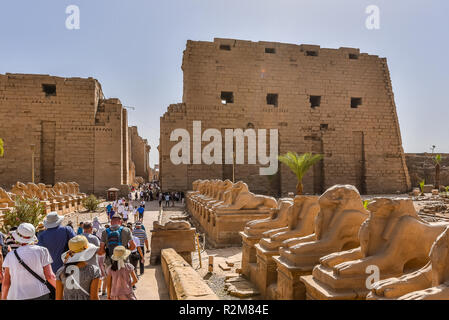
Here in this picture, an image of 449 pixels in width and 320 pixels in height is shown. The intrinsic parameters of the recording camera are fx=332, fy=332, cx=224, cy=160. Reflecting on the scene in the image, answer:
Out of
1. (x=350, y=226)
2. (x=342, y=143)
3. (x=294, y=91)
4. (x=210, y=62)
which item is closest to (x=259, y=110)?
(x=294, y=91)

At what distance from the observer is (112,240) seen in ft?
13.3

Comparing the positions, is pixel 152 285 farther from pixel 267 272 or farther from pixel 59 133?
pixel 59 133

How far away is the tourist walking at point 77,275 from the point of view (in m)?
2.65

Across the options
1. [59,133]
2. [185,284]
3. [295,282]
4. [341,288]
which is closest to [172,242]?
[185,284]

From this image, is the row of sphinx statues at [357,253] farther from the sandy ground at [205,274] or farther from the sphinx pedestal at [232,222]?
the sphinx pedestal at [232,222]

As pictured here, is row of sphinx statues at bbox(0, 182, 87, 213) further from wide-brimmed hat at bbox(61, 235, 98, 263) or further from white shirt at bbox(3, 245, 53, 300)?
wide-brimmed hat at bbox(61, 235, 98, 263)

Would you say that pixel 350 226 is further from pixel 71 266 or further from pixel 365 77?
pixel 365 77

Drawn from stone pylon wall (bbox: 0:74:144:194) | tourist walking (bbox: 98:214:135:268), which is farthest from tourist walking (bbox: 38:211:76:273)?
stone pylon wall (bbox: 0:74:144:194)
